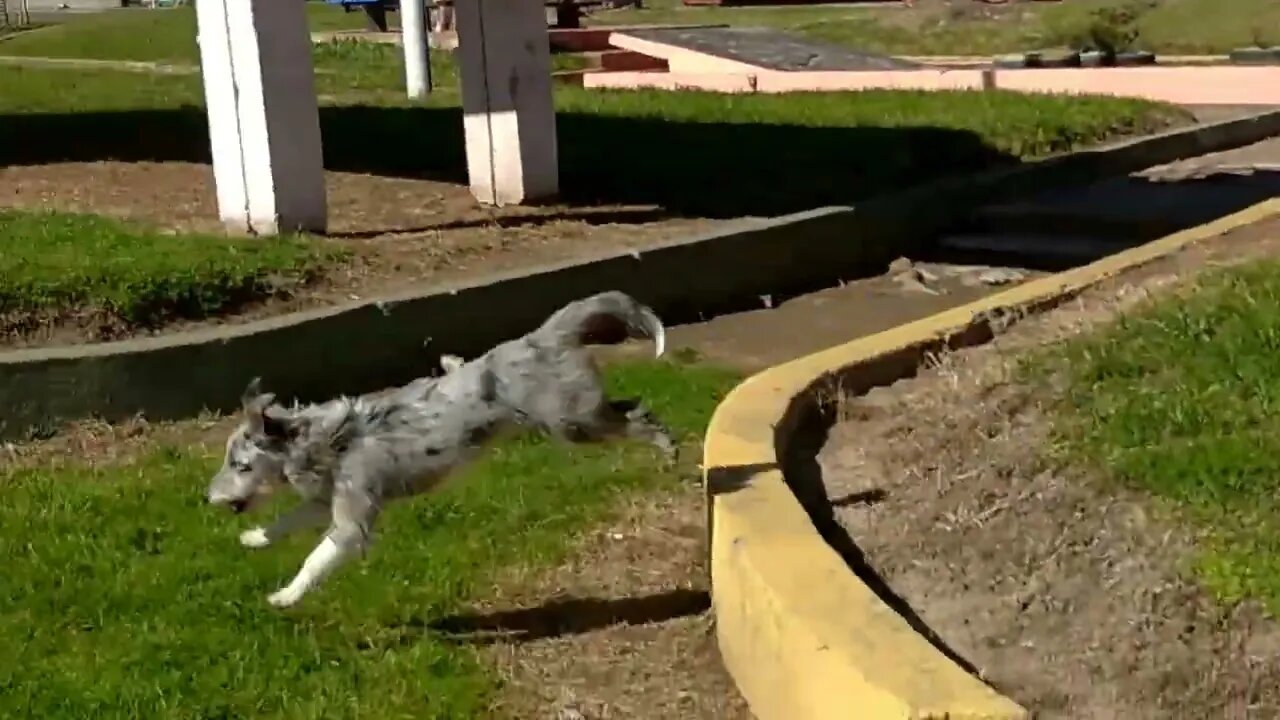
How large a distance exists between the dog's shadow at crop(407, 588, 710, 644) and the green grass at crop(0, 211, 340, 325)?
3.13 meters

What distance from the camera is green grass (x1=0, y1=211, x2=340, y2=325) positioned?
24.0 ft

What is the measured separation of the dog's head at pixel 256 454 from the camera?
4.58m

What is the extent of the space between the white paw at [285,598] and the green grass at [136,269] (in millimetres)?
2879

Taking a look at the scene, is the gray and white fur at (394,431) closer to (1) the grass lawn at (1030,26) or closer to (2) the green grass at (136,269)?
(2) the green grass at (136,269)

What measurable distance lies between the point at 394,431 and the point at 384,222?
5.16m

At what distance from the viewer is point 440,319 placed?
7.88m

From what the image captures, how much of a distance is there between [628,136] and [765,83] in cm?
691

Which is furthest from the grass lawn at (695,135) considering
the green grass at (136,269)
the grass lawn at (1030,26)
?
the grass lawn at (1030,26)

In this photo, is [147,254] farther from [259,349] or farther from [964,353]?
[964,353]

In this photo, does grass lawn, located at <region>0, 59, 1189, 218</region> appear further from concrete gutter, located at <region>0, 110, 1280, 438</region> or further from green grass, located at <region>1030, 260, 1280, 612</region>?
green grass, located at <region>1030, 260, 1280, 612</region>

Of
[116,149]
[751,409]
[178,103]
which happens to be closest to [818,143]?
[116,149]

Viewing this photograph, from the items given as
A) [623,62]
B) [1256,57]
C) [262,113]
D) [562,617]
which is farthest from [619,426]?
[623,62]

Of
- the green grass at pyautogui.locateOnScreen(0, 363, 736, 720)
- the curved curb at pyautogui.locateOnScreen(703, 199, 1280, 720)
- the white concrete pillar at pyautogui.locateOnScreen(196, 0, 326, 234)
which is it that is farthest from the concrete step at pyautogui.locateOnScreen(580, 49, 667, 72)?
the curved curb at pyautogui.locateOnScreen(703, 199, 1280, 720)

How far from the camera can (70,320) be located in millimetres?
7230
